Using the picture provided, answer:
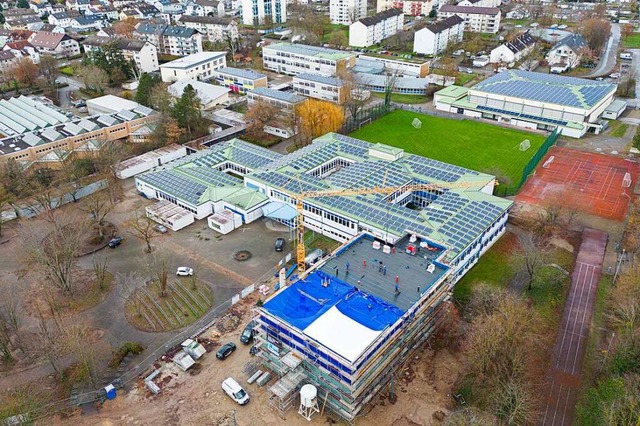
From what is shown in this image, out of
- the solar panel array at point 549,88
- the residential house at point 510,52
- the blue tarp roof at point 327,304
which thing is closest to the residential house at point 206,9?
the residential house at point 510,52

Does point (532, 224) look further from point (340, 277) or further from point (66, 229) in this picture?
point (66, 229)

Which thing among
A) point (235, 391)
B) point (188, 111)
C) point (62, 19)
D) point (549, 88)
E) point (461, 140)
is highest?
point (62, 19)

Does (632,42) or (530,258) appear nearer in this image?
(530,258)

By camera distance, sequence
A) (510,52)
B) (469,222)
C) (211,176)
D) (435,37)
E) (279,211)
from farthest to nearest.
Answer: (435,37), (510,52), (211,176), (279,211), (469,222)

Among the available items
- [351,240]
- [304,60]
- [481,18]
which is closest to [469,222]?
[351,240]

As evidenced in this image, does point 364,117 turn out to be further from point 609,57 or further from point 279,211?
point 609,57
